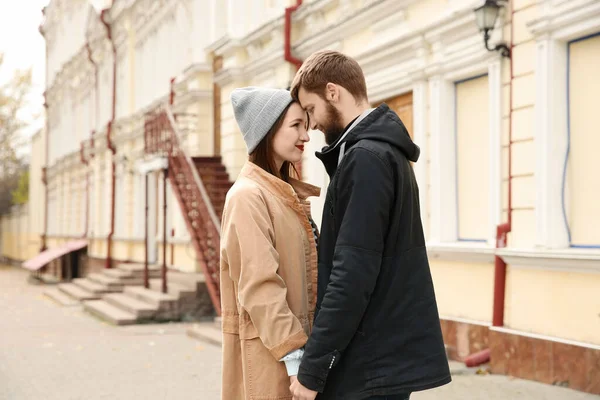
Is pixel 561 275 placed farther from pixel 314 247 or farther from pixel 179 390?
pixel 314 247

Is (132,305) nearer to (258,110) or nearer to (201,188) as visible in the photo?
(201,188)

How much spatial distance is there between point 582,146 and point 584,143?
0.11 feet

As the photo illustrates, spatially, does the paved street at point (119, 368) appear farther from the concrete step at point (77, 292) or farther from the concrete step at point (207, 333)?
the concrete step at point (77, 292)

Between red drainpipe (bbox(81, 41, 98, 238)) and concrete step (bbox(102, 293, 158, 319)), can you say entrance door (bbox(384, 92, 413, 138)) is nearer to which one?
concrete step (bbox(102, 293, 158, 319))

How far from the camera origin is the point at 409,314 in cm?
256

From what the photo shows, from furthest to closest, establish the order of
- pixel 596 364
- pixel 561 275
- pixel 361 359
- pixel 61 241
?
pixel 61 241 → pixel 561 275 → pixel 596 364 → pixel 361 359

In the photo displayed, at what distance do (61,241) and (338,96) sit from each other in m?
29.2

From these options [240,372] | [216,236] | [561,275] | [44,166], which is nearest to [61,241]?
[44,166]

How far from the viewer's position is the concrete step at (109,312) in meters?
13.0

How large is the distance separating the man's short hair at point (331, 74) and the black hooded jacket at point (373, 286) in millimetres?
124

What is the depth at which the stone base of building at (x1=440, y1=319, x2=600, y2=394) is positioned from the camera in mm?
6355

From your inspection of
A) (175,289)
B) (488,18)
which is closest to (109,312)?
(175,289)

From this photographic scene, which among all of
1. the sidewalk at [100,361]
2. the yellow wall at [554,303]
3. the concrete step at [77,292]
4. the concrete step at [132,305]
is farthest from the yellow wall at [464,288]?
the concrete step at [77,292]

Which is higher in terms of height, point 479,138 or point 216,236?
point 479,138
